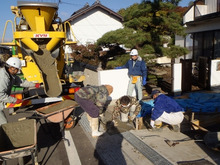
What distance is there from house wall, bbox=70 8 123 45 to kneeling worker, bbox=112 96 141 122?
14621 mm

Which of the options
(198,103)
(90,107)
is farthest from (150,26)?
(90,107)

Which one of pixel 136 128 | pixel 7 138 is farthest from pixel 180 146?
pixel 7 138

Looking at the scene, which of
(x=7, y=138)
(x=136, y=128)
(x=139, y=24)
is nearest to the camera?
(x=7, y=138)

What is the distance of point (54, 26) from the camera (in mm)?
6715

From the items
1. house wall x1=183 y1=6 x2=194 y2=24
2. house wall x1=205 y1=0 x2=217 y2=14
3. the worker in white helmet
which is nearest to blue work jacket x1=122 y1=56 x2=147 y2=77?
the worker in white helmet

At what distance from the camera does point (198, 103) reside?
6.12m

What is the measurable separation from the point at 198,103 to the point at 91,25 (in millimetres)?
15345

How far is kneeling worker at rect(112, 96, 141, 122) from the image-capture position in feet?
14.4

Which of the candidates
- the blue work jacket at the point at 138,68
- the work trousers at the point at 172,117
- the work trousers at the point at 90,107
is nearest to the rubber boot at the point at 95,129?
the work trousers at the point at 90,107

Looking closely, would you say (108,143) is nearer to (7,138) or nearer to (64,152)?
(64,152)

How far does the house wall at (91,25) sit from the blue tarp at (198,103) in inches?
530

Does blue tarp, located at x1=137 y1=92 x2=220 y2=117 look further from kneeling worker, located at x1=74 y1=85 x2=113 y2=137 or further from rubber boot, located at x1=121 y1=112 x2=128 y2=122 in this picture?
kneeling worker, located at x1=74 y1=85 x2=113 y2=137

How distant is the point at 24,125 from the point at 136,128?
2.39 m

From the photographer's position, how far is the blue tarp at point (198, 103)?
570 centimetres
